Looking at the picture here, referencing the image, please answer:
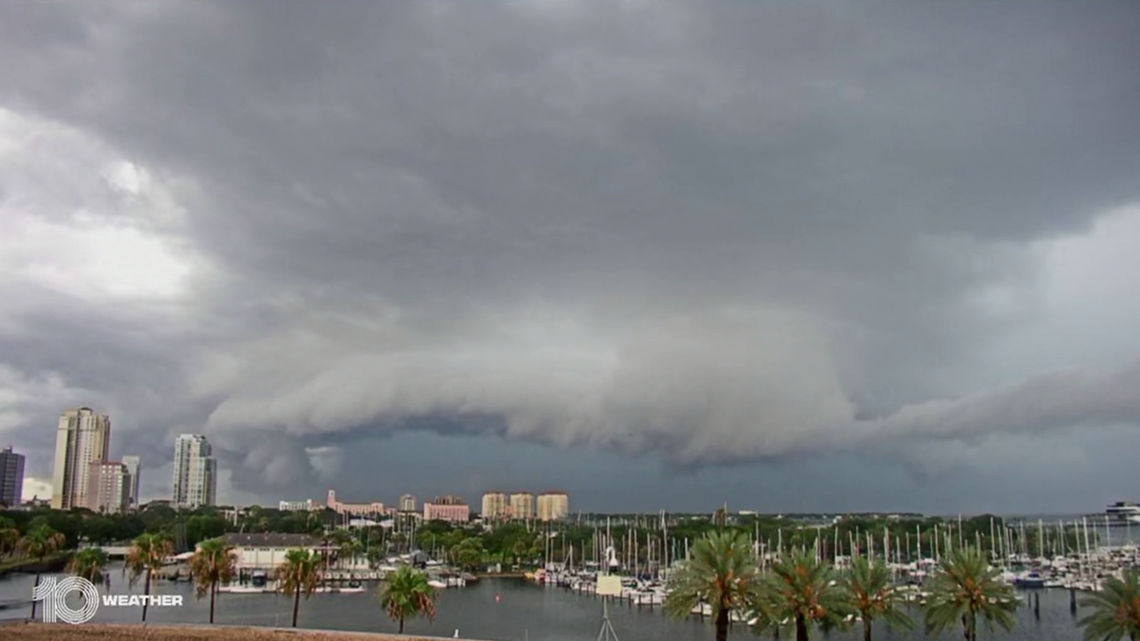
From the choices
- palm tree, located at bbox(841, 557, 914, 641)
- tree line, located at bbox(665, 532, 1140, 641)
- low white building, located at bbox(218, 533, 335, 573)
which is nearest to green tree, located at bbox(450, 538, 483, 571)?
low white building, located at bbox(218, 533, 335, 573)

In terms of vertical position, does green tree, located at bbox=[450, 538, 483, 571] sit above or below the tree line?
below

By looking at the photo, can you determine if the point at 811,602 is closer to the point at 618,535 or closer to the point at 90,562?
the point at 90,562

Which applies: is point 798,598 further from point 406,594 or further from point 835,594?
point 406,594

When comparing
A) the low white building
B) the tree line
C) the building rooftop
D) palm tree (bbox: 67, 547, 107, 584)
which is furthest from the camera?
the building rooftop

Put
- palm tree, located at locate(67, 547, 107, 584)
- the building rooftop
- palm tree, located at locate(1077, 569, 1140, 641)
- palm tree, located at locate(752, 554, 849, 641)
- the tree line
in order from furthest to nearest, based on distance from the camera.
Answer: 1. the building rooftop
2. palm tree, located at locate(67, 547, 107, 584)
3. palm tree, located at locate(752, 554, 849, 641)
4. the tree line
5. palm tree, located at locate(1077, 569, 1140, 641)

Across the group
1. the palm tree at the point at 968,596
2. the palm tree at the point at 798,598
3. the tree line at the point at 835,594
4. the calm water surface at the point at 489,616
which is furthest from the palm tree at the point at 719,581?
the calm water surface at the point at 489,616

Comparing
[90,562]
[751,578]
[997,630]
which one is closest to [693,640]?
[997,630]

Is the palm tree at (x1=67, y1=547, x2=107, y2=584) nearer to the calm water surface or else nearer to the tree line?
the calm water surface

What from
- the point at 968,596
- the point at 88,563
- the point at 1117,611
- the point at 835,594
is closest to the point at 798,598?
the point at 835,594
